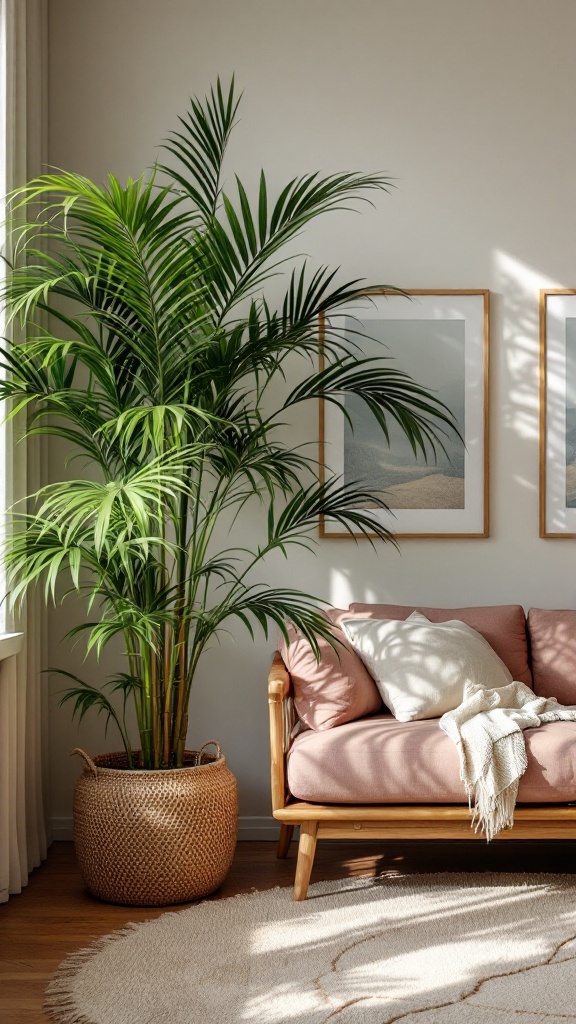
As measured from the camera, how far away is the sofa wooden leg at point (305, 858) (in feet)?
9.15

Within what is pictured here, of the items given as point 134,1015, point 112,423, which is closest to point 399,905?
point 134,1015

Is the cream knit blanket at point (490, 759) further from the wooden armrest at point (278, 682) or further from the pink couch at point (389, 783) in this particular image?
the wooden armrest at point (278, 682)

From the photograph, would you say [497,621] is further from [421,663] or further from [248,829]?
[248,829]

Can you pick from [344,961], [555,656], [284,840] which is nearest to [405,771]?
[344,961]

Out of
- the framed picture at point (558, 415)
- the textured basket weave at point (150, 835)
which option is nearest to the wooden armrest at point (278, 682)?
the textured basket weave at point (150, 835)

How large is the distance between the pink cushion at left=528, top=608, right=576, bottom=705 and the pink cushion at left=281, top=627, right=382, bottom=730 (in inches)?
23.9

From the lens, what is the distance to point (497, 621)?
3.34 m

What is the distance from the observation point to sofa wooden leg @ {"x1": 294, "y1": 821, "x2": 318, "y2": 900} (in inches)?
110

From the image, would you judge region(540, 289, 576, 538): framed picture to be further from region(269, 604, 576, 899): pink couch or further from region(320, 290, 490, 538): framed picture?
region(269, 604, 576, 899): pink couch

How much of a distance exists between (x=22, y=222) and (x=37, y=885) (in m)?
2.12

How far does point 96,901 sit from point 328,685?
3.07 feet

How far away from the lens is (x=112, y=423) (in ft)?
8.67

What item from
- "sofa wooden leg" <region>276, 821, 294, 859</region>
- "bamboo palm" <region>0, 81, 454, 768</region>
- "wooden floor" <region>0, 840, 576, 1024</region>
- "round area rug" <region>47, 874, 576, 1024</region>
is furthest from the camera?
"sofa wooden leg" <region>276, 821, 294, 859</region>

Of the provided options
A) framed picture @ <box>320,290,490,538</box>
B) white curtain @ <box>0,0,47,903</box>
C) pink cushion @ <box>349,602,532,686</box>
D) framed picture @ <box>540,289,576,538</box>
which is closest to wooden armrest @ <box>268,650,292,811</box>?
pink cushion @ <box>349,602,532,686</box>
